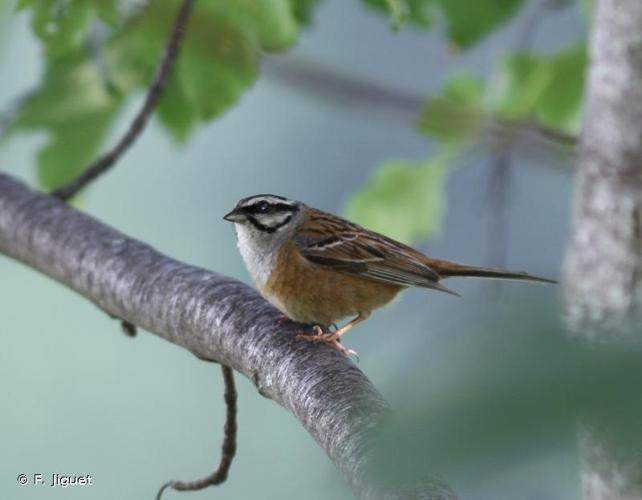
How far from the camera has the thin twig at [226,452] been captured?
170cm

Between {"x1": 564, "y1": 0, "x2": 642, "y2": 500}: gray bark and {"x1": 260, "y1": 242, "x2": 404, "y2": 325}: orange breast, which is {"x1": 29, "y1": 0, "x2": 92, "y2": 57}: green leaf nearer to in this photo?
{"x1": 260, "y1": 242, "x2": 404, "y2": 325}: orange breast

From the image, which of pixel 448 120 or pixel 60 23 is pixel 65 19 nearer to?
pixel 60 23

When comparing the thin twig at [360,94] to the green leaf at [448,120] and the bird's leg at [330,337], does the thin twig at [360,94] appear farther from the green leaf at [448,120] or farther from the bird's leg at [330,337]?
the bird's leg at [330,337]

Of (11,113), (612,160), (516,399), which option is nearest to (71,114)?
(11,113)

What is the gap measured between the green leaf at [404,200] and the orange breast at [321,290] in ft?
0.92

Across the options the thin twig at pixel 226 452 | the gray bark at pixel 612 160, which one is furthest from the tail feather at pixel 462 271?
the thin twig at pixel 226 452

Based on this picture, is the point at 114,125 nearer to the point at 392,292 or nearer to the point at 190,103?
the point at 190,103

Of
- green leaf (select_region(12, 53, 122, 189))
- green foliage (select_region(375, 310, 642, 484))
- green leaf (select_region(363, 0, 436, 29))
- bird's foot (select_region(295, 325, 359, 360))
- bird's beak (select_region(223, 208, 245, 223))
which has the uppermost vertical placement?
green leaf (select_region(363, 0, 436, 29))

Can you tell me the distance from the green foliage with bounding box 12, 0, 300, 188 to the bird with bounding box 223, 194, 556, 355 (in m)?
0.30

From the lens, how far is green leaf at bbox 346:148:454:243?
2.57 m

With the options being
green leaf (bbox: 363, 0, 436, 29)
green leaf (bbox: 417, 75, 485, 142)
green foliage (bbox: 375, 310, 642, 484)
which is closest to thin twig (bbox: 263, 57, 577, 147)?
green leaf (bbox: 417, 75, 485, 142)

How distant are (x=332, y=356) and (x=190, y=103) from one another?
977 millimetres

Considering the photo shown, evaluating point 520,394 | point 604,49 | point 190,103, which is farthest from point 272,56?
point 520,394

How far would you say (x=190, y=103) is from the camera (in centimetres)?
227
